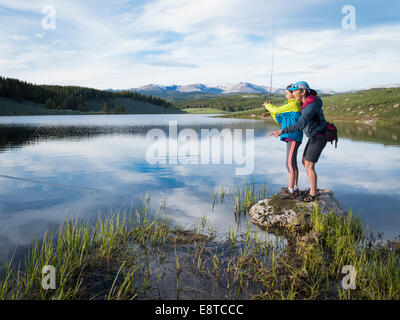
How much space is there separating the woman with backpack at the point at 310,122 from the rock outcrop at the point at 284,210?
0.92m

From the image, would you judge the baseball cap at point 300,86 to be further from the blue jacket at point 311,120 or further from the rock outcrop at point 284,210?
the rock outcrop at point 284,210

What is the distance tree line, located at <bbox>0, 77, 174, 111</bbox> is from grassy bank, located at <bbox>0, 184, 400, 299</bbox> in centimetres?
12537

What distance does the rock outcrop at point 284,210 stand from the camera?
7382 mm

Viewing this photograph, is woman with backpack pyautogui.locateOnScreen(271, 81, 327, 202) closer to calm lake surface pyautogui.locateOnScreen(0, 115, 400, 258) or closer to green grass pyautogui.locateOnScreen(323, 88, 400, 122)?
calm lake surface pyautogui.locateOnScreen(0, 115, 400, 258)

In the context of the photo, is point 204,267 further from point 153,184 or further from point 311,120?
point 153,184

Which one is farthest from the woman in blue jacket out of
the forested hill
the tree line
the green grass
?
the tree line

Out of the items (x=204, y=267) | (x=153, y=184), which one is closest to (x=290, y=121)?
(x=204, y=267)

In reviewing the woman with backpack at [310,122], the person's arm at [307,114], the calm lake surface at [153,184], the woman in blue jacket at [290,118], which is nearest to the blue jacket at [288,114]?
the woman in blue jacket at [290,118]

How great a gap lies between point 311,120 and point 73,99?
145m

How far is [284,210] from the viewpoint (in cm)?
765

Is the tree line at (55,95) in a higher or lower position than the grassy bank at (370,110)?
higher

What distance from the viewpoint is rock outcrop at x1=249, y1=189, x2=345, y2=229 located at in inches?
291

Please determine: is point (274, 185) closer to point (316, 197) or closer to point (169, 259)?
point (316, 197)

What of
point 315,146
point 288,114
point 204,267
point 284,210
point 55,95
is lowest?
point 204,267
